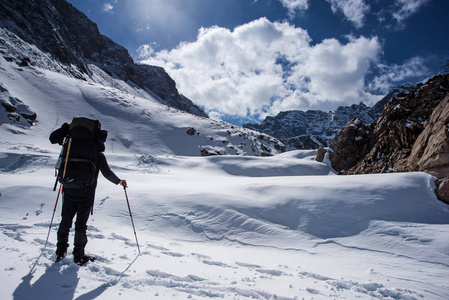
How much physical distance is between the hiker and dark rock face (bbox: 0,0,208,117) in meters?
53.6

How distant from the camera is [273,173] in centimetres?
1977

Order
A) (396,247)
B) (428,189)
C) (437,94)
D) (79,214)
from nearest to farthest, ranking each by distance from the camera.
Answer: (79,214) < (396,247) < (428,189) < (437,94)

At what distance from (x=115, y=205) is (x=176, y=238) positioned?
219 cm

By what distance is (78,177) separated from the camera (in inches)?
132

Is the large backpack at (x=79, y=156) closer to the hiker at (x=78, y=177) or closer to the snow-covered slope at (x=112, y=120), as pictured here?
the hiker at (x=78, y=177)

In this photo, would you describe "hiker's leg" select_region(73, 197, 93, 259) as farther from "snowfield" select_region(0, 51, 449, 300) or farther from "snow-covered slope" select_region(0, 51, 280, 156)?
"snow-covered slope" select_region(0, 51, 280, 156)

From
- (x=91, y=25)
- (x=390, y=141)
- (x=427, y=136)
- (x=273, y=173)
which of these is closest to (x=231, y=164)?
(x=273, y=173)

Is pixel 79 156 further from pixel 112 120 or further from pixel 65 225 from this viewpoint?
pixel 112 120

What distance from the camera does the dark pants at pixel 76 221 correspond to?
10.6ft

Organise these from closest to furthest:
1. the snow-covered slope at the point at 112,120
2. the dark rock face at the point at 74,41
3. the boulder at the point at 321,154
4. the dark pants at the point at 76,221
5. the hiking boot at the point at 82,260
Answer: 1. the hiking boot at the point at 82,260
2. the dark pants at the point at 76,221
3. the snow-covered slope at the point at 112,120
4. the boulder at the point at 321,154
5. the dark rock face at the point at 74,41

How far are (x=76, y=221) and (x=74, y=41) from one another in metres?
83.1

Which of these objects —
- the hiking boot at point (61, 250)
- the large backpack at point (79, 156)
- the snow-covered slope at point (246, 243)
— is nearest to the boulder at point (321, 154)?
the snow-covered slope at point (246, 243)

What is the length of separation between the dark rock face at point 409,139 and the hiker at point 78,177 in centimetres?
796

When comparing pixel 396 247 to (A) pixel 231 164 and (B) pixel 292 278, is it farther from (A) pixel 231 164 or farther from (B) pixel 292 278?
(A) pixel 231 164
